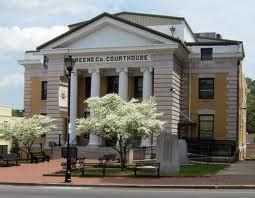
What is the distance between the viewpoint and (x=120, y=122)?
106ft

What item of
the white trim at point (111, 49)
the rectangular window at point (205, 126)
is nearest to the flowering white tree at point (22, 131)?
the white trim at point (111, 49)

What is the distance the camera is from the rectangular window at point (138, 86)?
52062 mm

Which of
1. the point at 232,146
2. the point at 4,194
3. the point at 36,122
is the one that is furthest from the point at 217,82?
the point at 4,194

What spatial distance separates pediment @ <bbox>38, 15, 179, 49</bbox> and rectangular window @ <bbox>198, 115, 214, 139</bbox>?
900cm

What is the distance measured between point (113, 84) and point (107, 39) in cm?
498

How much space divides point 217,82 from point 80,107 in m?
13.3

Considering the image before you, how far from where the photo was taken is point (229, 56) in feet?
165

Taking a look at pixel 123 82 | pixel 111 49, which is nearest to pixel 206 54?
pixel 123 82

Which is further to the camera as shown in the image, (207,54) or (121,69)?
(207,54)

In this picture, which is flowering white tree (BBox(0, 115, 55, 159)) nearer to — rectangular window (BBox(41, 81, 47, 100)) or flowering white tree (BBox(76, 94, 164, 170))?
flowering white tree (BBox(76, 94, 164, 170))

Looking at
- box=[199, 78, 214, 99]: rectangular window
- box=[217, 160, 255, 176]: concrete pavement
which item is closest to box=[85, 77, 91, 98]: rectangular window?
box=[199, 78, 214, 99]: rectangular window

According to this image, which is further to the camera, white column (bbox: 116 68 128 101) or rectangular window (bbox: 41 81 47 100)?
rectangular window (bbox: 41 81 47 100)

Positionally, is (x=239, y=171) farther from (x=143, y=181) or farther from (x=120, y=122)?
(x=143, y=181)

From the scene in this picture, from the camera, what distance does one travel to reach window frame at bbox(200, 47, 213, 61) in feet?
167
